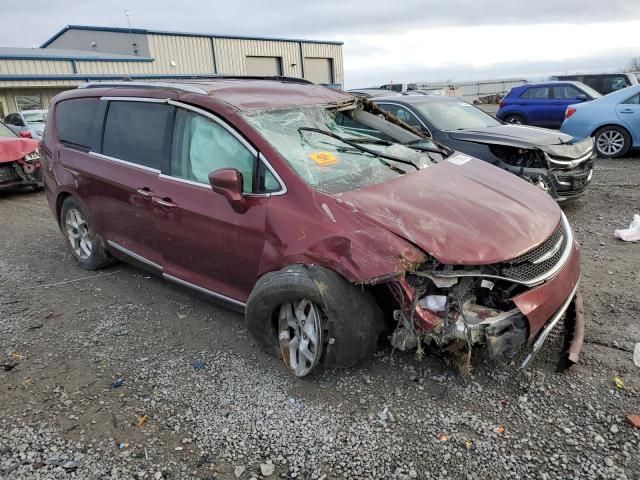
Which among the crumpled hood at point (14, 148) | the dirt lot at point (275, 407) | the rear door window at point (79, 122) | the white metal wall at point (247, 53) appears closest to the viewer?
the dirt lot at point (275, 407)

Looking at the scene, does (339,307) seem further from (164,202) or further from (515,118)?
(515,118)

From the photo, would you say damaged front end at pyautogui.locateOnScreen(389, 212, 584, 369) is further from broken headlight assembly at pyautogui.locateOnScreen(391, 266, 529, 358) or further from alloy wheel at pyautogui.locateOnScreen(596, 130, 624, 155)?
alloy wheel at pyautogui.locateOnScreen(596, 130, 624, 155)

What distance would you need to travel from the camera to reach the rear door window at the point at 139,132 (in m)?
3.94

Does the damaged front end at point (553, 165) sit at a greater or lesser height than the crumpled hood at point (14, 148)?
lesser

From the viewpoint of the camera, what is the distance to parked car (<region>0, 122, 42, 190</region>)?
28.9 ft

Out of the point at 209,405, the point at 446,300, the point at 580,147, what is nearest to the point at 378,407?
the point at 446,300

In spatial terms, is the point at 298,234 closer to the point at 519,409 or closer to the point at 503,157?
the point at 519,409

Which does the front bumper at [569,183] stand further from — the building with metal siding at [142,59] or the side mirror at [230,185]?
the building with metal siding at [142,59]

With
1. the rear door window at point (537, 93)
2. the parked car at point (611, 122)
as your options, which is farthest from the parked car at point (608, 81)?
the parked car at point (611, 122)

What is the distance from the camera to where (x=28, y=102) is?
22781mm

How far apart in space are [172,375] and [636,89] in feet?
34.6

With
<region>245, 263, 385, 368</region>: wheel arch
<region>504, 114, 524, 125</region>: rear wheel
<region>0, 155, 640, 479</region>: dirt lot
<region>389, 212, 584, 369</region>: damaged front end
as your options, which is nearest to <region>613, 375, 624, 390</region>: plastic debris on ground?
<region>0, 155, 640, 479</region>: dirt lot

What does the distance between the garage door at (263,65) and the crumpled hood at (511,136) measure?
28217 millimetres

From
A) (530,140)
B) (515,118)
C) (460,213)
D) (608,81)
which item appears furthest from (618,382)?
(608,81)
